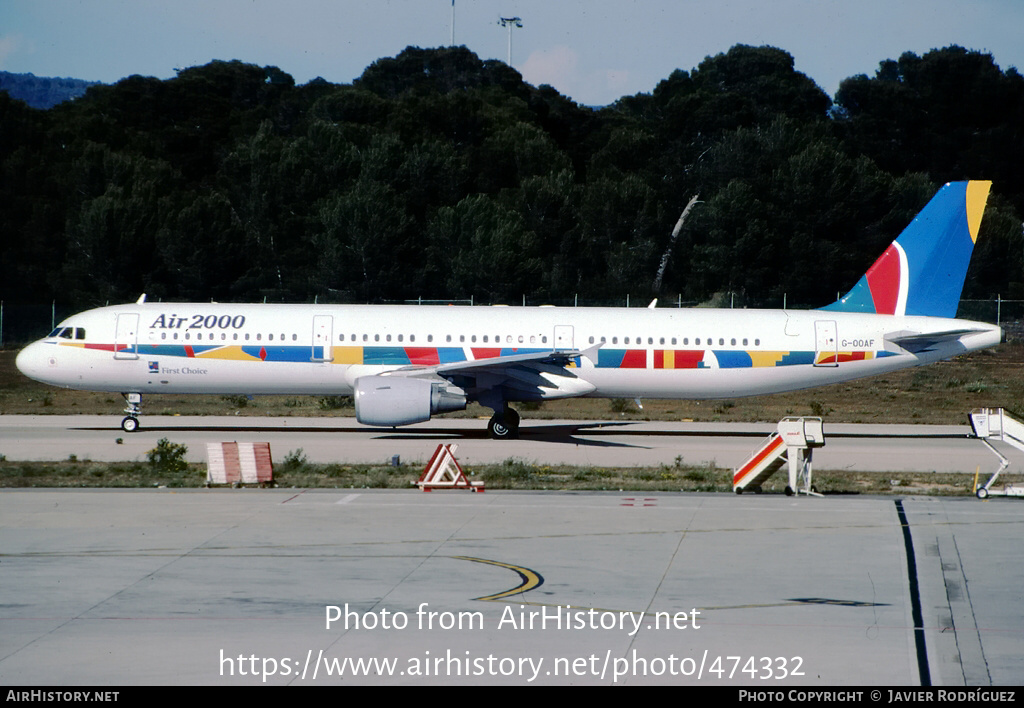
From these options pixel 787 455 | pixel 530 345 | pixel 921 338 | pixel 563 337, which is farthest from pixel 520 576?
pixel 921 338

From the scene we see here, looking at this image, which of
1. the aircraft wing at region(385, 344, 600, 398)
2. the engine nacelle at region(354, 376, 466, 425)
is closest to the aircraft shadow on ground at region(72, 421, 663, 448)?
the aircraft wing at region(385, 344, 600, 398)

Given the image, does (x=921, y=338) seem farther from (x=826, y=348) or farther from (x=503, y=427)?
(x=503, y=427)

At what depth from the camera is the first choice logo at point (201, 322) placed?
32969 millimetres

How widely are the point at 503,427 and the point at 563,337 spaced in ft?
10.2

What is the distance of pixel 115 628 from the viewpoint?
40.2ft

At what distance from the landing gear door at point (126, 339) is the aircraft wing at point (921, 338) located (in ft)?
70.0

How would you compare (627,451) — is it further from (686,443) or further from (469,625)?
(469,625)

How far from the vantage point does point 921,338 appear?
108 feet

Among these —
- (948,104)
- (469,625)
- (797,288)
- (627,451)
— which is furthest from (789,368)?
(948,104)

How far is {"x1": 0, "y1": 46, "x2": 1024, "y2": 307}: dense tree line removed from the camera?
73.2 meters

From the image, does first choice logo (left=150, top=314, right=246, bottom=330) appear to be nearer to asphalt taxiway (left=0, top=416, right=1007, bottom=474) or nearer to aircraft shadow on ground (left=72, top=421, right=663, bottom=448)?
asphalt taxiway (left=0, top=416, right=1007, bottom=474)

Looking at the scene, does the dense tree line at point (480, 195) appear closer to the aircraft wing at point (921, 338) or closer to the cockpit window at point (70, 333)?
the cockpit window at point (70, 333)

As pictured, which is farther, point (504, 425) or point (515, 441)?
point (504, 425)

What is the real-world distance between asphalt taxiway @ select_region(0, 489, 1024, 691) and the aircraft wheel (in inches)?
441
